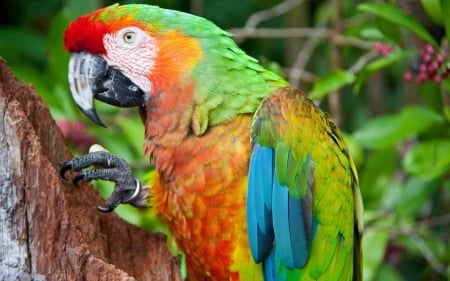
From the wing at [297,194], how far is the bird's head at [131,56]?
0.76ft

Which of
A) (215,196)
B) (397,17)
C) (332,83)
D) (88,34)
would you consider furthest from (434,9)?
(88,34)

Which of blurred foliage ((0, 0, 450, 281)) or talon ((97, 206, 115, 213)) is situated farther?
blurred foliage ((0, 0, 450, 281))

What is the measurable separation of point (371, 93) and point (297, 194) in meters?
2.07

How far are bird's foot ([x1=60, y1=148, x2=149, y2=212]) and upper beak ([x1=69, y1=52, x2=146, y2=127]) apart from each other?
0.10m

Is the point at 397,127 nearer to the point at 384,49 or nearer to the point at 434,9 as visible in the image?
the point at 384,49

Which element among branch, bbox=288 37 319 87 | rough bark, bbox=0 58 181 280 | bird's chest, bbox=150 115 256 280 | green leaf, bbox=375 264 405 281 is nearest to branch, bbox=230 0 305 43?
branch, bbox=288 37 319 87

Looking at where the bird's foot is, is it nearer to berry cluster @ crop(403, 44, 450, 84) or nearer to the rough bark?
the rough bark

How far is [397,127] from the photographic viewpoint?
2.58m

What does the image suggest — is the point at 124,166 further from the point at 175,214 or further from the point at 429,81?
the point at 429,81

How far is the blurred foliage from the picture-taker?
2.47 m

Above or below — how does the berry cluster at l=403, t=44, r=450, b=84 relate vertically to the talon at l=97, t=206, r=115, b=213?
above

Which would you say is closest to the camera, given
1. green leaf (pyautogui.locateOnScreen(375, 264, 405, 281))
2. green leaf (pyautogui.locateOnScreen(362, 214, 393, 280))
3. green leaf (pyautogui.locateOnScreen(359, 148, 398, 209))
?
green leaf (pyautogui.locateOnScreen(362, 214, 393, 280))

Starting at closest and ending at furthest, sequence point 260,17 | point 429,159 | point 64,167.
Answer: point 64,167, point 429,159, point 260,17

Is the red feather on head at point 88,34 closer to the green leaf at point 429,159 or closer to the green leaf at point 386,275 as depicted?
the green leaf at point 429,159
